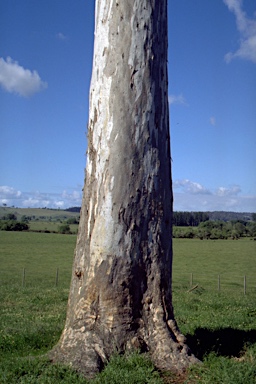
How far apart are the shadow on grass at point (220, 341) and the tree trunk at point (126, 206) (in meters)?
0.94

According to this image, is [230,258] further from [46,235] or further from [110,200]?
[110,200]

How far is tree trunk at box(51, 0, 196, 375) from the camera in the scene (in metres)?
6.21

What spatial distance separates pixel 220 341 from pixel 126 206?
119 inches

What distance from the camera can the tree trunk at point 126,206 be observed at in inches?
245

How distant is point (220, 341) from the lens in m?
7.74

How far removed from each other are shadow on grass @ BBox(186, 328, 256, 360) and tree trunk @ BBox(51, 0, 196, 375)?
3.07ft

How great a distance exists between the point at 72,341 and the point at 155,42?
423 centimetres

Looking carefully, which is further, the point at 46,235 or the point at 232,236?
the point at 232,236

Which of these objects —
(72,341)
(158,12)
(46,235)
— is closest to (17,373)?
(72,341)

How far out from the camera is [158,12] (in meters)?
6.83

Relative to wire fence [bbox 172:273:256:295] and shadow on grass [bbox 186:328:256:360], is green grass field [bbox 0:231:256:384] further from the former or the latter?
wire fence [bbox 172:273:256:295]

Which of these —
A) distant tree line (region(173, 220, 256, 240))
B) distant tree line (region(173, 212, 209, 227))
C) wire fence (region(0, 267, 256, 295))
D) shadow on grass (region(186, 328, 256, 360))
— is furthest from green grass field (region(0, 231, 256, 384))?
distant tree line (region(173, 212, 209, 227))

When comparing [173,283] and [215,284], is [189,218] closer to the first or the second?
[215,284]

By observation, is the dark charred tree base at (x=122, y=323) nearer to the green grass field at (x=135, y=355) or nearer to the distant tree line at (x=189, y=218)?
the green grass field at (x=135, y=355)
